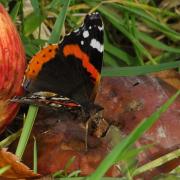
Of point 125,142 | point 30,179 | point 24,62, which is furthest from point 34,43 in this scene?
point 125,142

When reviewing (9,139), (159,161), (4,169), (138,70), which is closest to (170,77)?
(138,70)

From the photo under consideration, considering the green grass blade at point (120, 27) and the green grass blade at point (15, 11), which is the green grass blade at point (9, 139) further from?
the green grass blade at point (120, 27)

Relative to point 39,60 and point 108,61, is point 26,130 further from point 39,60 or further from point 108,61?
point 108,61

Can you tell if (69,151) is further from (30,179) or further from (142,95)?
(142,95)

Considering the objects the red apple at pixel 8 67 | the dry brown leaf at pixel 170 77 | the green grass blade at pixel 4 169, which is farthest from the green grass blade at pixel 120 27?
the green grass blade at pixel 4 169

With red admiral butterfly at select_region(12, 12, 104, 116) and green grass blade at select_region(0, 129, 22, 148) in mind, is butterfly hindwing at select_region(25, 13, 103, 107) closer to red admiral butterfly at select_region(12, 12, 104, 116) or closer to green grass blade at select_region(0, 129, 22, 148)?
red admiral butterfly at select_region(12, 12, 104, 116)
